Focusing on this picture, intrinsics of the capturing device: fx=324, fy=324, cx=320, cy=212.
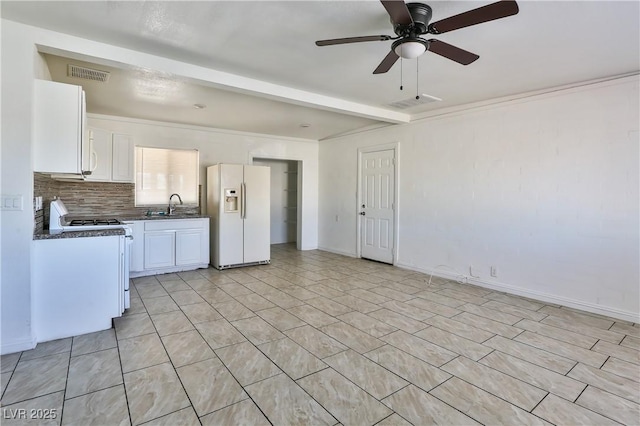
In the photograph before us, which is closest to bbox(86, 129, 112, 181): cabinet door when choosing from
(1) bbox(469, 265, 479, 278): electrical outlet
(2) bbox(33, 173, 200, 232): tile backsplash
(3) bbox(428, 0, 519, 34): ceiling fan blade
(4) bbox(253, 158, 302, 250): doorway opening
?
(2) bbox(33, 173, 200, 232): tile backsplash

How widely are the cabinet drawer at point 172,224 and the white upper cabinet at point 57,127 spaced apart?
87.0 inches

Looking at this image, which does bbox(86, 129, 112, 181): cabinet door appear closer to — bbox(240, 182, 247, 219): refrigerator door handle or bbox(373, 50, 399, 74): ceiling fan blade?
bbox(240, 182, 247, 219): refrigerator door handle

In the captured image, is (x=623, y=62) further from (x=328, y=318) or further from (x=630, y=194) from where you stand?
(x=328, y=318)

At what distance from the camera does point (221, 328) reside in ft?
9.93

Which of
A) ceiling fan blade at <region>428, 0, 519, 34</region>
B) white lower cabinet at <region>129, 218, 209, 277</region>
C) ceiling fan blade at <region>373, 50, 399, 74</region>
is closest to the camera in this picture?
ceiling fan blade at <region>428, 0, 519, 34</region>

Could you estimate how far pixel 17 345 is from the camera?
8.31ft

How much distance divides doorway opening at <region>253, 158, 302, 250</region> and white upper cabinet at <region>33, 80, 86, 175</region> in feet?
17.3

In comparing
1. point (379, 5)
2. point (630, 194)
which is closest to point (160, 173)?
point (379, 5)

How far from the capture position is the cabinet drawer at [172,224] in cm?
492

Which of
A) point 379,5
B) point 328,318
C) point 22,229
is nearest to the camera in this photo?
point 379,5

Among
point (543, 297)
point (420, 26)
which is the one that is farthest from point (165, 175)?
point (543, 297)

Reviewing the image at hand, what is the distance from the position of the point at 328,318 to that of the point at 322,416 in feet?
4.75

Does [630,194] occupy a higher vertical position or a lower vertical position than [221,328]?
higher

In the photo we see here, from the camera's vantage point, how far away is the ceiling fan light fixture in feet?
7.36
